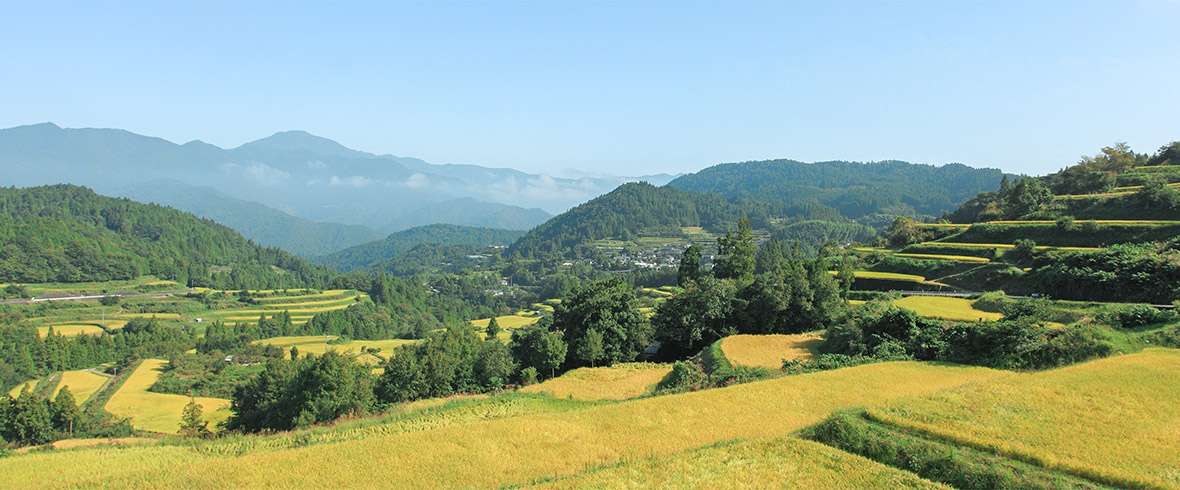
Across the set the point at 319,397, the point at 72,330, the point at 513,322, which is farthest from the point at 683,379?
the point at 72,330

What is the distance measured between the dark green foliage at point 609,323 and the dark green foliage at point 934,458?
21.5 metres

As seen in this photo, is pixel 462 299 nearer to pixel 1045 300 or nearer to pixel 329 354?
pixel 329 354

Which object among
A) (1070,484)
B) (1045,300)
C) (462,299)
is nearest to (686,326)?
(1045,300)

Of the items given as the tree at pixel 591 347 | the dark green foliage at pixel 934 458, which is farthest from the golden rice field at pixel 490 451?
the tree at pixel 591 347

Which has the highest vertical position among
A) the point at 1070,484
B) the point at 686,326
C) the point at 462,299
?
the point at 1070,484

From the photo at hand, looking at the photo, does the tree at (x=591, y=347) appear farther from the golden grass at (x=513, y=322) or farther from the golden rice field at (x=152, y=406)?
the golden grass at (x=513, y=322)

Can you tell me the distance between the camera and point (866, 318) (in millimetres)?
27203

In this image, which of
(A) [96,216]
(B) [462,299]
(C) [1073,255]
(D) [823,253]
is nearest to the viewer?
(C) [1073,255]

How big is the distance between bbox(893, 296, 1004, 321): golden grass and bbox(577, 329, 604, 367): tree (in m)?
16.4

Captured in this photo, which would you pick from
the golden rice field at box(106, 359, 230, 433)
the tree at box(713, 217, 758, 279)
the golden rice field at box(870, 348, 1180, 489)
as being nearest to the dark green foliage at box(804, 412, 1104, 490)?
the golden rice field at box(870, 348, 1180, 489)

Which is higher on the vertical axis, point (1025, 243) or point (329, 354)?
point (1025, 243)

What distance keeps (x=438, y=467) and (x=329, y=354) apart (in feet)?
70.4

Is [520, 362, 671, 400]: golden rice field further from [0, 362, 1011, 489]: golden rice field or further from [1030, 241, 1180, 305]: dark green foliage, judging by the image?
[1030, 241, 1180, 305]: dark green foliage

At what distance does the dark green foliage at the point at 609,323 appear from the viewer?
35875 millimetres
